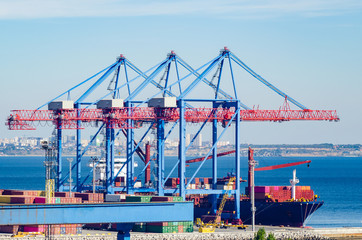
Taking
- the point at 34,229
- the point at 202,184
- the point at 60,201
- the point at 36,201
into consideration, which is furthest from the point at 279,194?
the point at 36,201

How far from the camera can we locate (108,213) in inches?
3142

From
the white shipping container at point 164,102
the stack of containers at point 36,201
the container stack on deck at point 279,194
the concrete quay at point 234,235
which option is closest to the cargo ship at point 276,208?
the container stack on deck at point 279,194

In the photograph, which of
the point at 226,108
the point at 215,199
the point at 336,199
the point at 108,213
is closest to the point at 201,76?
the point at 226,108

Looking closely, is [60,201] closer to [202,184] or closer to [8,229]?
[8,229]

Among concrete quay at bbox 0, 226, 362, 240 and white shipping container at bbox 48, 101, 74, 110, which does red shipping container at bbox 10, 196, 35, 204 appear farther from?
white shipping container at bbox 48, 101, 74, 110

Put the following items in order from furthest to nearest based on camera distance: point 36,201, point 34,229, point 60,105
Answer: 1. point 60,105
2. point 34,229
3. point 36,201

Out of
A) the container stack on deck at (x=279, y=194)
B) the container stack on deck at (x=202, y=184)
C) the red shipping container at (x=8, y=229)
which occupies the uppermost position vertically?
the container stack on deck at (x=202, y=184)

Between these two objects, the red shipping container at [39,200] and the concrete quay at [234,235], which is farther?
the concrete quay at [234,235]

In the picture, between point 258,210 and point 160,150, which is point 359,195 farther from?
point 160,150

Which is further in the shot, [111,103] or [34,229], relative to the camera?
[111,103]

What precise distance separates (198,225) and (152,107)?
15.4 metres

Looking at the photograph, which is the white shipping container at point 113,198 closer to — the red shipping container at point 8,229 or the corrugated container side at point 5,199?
the red shipping container at point 8,229

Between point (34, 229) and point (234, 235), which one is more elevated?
point (34, 229)

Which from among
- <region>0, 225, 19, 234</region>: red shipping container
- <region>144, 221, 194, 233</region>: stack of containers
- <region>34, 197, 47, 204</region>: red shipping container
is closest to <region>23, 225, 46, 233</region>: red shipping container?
<region>0, 225, 19, 234</region>: red shipping container
